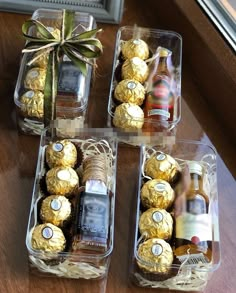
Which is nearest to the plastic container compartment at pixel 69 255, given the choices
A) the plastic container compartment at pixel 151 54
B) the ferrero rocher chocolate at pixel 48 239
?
the ferrero rocher chocolate at pixel 48 239

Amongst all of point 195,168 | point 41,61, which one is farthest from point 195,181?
point 41,61

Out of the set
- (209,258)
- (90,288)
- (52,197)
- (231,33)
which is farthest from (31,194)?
(231,33)

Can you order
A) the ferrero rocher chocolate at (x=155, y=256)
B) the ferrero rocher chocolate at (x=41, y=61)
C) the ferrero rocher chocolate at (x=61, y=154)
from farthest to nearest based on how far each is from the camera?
the ferrero rocher chocolate at (x=41, y=61), the ferrero rocher chocolate at (x=61, y=154), the ferrero rocher chocolate at (x=155, y=256)

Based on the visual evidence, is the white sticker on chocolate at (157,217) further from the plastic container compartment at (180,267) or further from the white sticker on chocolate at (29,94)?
the white sticker on chocolate at (29,94)

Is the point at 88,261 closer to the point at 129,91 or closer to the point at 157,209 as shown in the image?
the point at 157,209

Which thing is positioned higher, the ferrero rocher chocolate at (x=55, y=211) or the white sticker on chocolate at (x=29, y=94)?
the white sticker on chocolate at (x=29, y=94)

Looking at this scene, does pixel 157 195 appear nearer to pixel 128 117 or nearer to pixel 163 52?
pixel 128 117

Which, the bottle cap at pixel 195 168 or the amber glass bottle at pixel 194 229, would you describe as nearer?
the amber glass bottle at pixel 194 229
